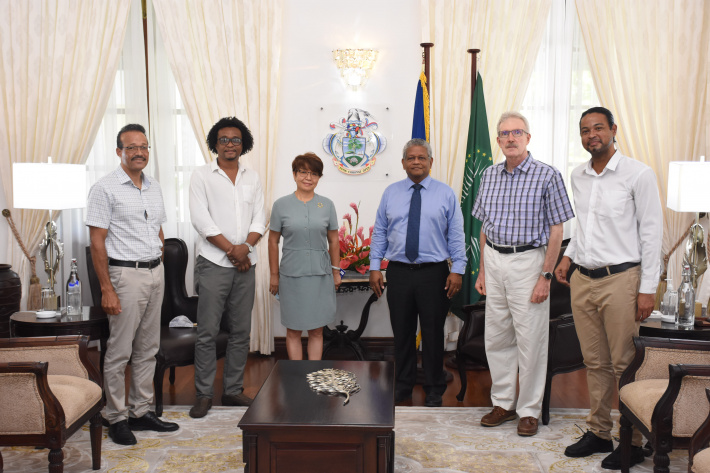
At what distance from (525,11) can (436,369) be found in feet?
10.2

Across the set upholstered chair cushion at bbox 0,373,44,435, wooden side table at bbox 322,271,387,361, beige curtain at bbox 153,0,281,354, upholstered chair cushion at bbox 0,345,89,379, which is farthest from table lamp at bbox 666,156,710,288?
upholstered chair cushion at bbox 0,373,44,435

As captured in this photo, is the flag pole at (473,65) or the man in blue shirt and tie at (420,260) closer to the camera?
the man in blue shirt and tie at (420,260)

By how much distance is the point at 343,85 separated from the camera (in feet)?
17.8

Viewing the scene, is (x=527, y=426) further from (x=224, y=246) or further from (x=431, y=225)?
(x=224, y=246)

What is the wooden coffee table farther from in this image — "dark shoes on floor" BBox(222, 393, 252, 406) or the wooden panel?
"dark shoes on floor" BBox(222, 393, 252, 406)

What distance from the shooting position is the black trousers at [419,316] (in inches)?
161

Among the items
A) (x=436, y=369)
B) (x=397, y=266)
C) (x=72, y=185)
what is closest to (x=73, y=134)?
(x=72, y=185)

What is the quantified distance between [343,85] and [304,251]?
1915 millimetres

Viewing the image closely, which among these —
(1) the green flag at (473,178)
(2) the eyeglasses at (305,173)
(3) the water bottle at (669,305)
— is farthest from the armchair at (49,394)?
(3) the water bottle at (669,305)

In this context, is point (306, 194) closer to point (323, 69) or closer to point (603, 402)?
point (323, 69)

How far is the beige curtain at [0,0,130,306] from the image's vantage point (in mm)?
5242

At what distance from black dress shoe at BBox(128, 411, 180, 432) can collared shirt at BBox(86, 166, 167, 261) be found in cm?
95

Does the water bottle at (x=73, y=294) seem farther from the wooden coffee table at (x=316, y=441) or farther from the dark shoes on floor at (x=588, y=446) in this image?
the dark shoes on floor at (x=588, y=446)

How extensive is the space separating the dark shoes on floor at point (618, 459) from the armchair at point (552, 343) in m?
0.61
